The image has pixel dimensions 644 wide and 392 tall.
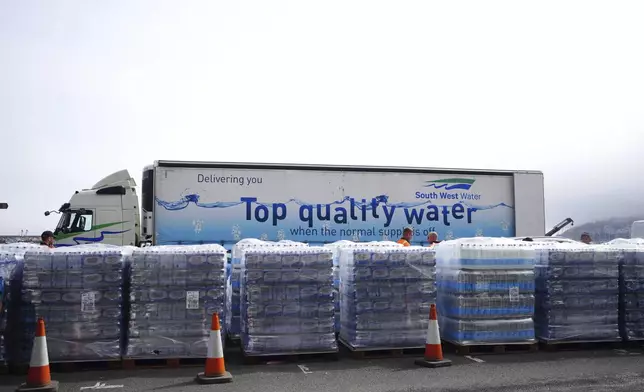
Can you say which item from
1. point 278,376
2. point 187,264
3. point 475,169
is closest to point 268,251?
point 187,264

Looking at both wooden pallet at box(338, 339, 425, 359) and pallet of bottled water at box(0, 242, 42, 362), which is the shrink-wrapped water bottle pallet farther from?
pallet of bottled water at box(0, 242, 42, 362)

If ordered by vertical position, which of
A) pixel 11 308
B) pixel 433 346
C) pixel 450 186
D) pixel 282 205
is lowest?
pixel 433 346

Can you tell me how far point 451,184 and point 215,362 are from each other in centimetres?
1138

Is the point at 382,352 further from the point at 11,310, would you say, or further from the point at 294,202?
the point at 294,202

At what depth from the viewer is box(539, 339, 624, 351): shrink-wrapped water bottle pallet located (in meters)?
9.02

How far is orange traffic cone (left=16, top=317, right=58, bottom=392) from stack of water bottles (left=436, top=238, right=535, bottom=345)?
5599mm

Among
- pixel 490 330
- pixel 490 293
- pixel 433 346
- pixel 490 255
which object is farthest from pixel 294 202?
pixel 433 346

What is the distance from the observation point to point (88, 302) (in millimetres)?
7863

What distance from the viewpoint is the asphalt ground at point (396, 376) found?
22.5 feet

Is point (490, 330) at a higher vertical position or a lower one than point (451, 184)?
lower

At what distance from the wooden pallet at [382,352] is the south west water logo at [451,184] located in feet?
28.4

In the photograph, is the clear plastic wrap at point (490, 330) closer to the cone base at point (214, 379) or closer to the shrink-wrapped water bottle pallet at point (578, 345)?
the shrink-wrapped water bottle pallet at point (578, 345)

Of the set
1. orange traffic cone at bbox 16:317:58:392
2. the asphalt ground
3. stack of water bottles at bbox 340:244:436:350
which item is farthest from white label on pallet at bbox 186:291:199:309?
stack of water bottles at bbox 340:244:436:350

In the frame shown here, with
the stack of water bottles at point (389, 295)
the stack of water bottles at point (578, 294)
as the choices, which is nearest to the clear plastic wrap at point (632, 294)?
the stack of water bottles at point (578, 294)
